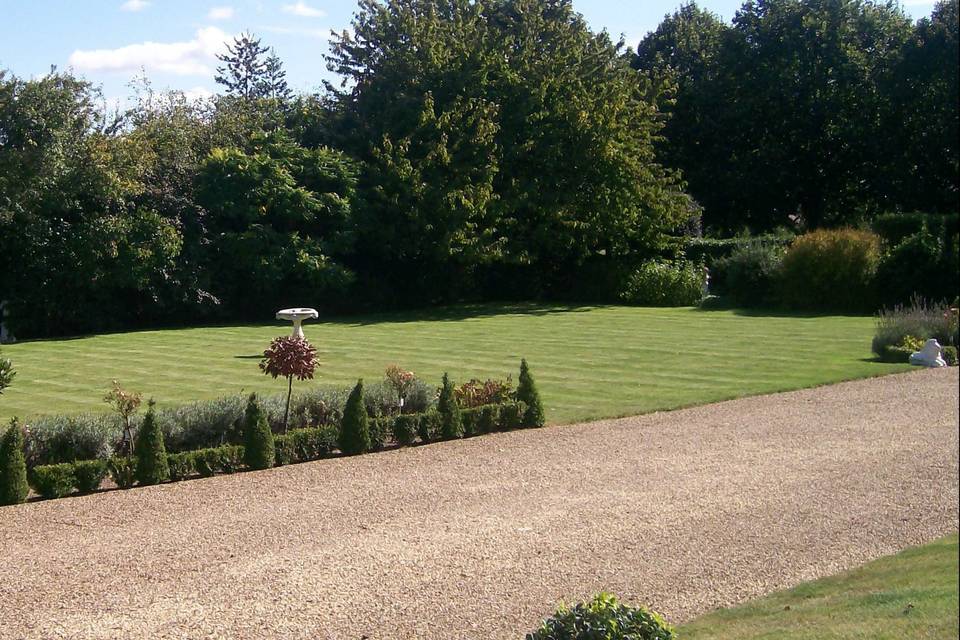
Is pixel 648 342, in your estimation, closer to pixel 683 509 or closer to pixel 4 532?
pixel 683 509

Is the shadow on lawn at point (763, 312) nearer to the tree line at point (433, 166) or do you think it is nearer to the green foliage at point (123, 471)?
the tree line at point (433, 166)

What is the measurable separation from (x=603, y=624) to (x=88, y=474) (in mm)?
7113

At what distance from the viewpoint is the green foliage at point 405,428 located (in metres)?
12.3

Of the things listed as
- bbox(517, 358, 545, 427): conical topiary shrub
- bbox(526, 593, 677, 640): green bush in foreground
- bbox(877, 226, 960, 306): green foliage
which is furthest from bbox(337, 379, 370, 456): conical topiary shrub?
bbox(877, 226, 960, 306): green foliage

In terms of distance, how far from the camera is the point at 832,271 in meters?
29.4

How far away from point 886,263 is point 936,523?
2108 centimetres

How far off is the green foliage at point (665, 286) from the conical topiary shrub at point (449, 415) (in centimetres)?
2238

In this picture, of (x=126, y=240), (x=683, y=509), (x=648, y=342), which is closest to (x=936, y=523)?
(x=683, y=509)

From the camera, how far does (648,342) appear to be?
2241 cm

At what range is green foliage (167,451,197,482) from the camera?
10617 millimetres

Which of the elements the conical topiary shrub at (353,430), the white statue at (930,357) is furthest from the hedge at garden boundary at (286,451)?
the white statue at (930,357)

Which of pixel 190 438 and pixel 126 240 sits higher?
pixel 126 240

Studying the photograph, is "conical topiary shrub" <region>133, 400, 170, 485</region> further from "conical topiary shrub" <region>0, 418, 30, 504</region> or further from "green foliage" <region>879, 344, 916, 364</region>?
"green foliage" <region>879, 344, 916, 364</region>

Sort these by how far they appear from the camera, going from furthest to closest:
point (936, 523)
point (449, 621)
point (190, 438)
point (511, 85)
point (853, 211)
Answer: point (853, 211) → point (511, 85) → point (190, 438) → point (936, 523) → point (449, 621)
